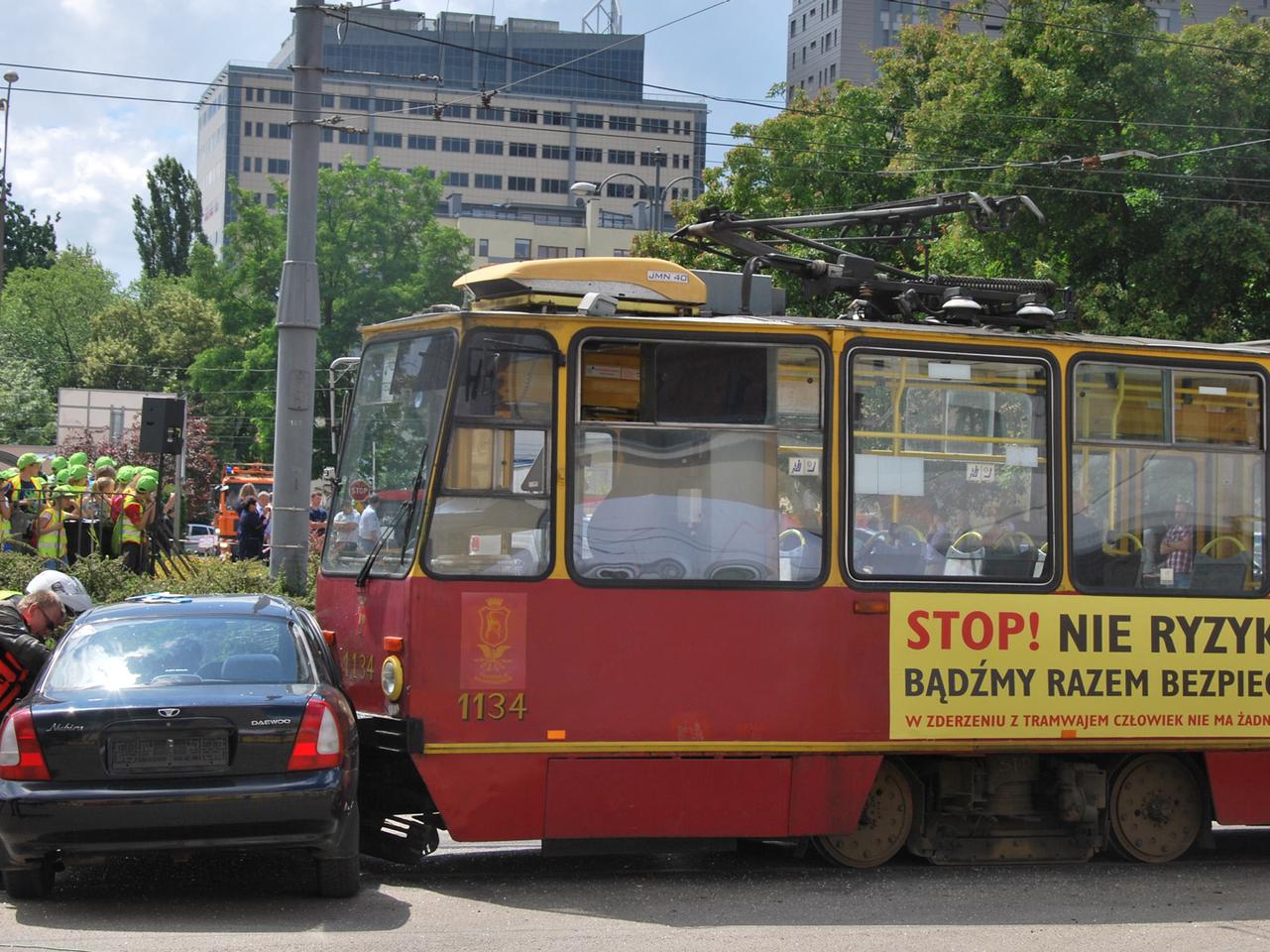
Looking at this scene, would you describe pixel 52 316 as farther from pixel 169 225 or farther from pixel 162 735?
pixel 162 735

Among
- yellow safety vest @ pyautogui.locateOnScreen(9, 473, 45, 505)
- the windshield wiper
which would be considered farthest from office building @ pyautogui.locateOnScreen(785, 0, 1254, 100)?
the windshield wiper

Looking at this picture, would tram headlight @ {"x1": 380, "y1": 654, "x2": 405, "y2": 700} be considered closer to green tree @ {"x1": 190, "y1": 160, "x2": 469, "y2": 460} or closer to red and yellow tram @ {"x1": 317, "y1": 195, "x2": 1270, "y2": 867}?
red and yellow tram @ {"x1": 317, "y1": 195, "x2": 1270, "y2": 867}

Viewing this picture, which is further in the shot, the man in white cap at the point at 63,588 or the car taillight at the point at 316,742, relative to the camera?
the man in white cap at the point at 63,588

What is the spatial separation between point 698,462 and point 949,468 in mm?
1431

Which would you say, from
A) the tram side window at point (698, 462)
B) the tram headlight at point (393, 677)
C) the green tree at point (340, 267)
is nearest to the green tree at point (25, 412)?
the green tree at point (340, 267)

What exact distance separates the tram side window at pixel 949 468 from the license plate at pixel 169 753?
3.42 metres

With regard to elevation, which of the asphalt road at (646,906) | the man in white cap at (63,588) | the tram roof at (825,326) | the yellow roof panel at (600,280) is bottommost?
the asphalt road at (646,906)

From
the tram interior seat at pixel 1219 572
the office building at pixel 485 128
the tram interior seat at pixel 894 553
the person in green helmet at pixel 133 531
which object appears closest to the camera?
the tram interior seat at pixel 894 553

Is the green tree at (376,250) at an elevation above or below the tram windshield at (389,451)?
above

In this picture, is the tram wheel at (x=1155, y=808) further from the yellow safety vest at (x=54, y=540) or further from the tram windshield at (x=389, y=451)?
the yellow safety vest at (x=54, y=540)

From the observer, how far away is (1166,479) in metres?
9.53

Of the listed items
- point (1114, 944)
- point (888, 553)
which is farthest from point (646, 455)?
point (1114, 944)

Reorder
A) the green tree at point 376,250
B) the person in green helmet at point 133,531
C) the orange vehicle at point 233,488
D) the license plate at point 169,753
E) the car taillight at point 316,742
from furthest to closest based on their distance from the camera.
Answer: the green tree at point 376,250, the orange vehicle at point 233,488, the person in green helmet at point 133,531, the car taillight at point 316,742, the license plate at point 169,753

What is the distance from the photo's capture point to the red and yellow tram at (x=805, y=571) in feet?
27.8
